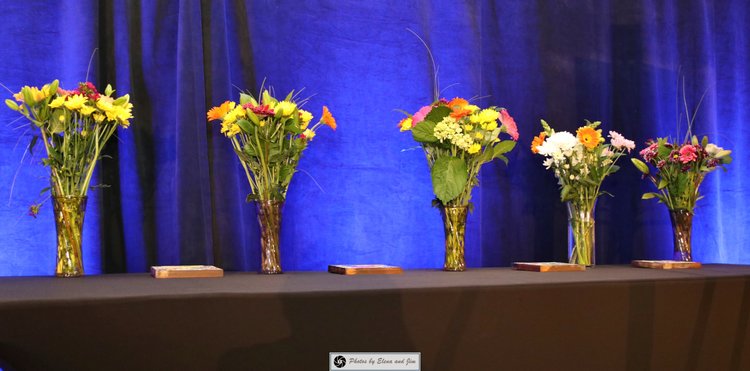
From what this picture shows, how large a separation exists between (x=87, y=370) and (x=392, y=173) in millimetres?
1394

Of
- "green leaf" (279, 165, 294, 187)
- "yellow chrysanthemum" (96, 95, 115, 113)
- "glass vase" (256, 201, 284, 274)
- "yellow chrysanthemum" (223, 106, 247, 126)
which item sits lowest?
"glass vase" (256, 201, 284, 274)

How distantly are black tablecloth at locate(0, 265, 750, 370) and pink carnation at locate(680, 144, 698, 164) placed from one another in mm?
565

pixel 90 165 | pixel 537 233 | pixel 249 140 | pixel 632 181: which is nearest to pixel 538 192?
pixel 537 233

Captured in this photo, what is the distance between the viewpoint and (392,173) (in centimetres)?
241

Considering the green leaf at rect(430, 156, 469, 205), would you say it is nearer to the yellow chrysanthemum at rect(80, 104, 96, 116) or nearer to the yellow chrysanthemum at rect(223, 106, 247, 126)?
the yellow chrysanthemum at rect(223, 106, 247, 126)

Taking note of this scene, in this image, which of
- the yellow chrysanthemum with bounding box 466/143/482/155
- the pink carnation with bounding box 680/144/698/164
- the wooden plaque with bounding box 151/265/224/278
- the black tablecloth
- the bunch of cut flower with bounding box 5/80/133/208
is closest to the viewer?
the black tablecloth

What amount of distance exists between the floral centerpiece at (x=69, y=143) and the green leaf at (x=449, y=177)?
0.83 metres

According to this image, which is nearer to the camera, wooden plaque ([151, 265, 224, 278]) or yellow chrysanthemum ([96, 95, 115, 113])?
Result: wooden plaque ([151, 265, 224, 278])

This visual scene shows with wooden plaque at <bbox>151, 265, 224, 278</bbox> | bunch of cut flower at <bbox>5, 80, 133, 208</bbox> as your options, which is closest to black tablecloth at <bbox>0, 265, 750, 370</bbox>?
wooden plaque at <bbox>151, 265, 224, 278</bbox>

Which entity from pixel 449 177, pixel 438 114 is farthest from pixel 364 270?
pixel 438 114

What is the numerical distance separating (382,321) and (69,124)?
94cm

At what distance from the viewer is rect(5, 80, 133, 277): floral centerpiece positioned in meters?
1.71

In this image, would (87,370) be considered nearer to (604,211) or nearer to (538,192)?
(538,192)

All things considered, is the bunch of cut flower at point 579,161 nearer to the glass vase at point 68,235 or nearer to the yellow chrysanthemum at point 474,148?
the yellow chrysanthemum at point 474,148
